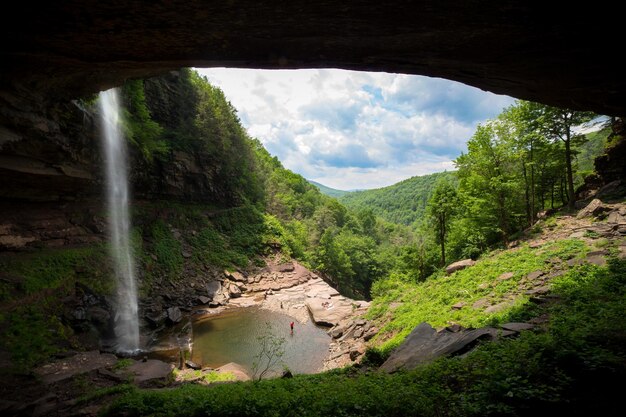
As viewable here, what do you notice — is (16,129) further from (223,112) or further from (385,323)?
(223,112)

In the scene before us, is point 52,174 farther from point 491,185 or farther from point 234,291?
point 491,185

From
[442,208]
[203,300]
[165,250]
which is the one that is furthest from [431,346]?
[165,250]

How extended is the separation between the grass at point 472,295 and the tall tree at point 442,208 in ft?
26.2

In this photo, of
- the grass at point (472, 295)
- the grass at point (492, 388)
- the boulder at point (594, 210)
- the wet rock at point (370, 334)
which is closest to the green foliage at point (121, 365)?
the grass at point (492, 388)

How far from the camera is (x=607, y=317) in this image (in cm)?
630

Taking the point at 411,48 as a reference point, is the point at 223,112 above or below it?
above

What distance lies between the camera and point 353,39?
579 centimetres

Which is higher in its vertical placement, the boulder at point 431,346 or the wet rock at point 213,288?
the boulder at point 431,346

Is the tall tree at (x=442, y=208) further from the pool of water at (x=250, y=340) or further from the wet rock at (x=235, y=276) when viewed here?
the wet rock at (x=235, y=276)

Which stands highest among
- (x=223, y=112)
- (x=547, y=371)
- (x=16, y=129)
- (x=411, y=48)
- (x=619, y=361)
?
(x=223, y=112)

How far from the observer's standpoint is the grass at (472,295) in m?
11.6

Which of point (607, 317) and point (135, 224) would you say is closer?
point (607, 317)

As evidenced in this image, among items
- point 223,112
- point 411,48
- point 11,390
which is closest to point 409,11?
point 411,48

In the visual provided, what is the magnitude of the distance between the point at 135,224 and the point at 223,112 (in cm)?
2132
